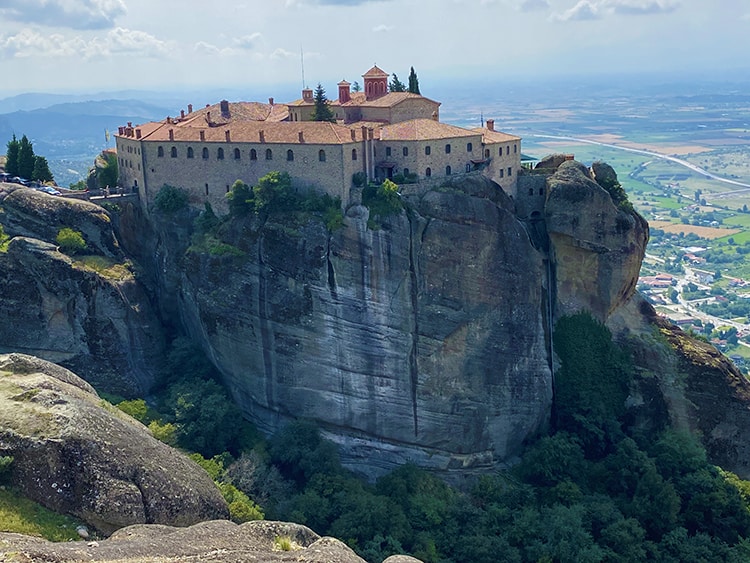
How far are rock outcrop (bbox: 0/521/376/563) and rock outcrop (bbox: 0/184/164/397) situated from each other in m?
29.0

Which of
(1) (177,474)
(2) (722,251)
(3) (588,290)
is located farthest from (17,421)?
(2) (722,251)

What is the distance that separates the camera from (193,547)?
1970cm

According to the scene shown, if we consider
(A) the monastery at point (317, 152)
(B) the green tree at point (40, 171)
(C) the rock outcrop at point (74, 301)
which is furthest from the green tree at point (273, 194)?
(B) the green tree at point (40, 171)

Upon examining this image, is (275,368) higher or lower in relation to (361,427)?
higher

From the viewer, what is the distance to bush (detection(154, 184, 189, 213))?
52875 mm

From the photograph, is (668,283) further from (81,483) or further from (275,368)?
(81,483)

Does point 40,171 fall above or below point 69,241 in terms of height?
above

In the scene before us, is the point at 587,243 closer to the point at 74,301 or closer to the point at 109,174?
the point at 74,301

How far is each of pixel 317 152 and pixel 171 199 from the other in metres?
10.7

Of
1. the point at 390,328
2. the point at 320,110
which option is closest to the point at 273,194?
the point at 320,110

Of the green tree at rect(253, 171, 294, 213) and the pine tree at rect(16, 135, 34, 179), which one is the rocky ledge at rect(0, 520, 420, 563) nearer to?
the green tree at rect(253, 171, 294, 213)

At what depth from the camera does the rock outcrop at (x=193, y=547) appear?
706 inches

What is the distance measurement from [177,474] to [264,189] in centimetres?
2556

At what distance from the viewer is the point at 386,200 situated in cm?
4772
